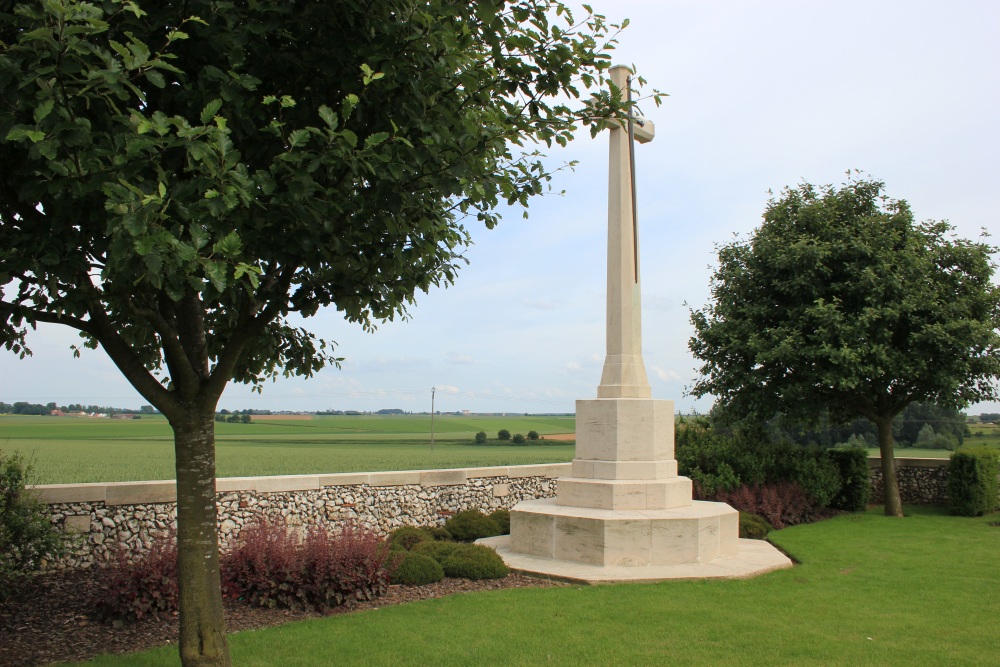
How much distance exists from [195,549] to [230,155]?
267cm

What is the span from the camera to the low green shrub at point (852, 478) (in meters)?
16.5

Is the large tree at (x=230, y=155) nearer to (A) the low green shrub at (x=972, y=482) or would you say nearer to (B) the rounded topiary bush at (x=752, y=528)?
(B) the rounded topiary bush at (x=752, y=528)

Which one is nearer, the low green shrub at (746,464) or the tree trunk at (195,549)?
the tree trunk at (195,549)

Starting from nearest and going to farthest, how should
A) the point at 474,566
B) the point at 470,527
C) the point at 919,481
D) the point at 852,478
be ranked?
1. the point at 474,566
2. the point at 470,527
3. the point at 852,478
4. the point at 919,481

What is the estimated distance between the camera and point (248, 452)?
64.8ft

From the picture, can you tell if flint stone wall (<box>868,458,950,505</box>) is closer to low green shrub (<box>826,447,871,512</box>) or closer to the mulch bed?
low green shrub (<box>826,447,871,512</box>)

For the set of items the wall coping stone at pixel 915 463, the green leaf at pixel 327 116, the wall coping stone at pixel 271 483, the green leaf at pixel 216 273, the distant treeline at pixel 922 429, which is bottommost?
the distant treeline at pixel 922 429

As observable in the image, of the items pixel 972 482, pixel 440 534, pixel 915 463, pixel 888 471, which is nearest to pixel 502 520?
pixel 440 534

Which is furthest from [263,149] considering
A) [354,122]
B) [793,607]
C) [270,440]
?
[270,440]

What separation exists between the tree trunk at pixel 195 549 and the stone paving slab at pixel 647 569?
492 cm

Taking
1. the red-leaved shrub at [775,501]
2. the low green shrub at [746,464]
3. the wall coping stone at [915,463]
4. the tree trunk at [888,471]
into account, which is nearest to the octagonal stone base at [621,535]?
the red-leaved shrub at [775,501]

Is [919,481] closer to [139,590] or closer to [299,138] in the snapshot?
[139,590]

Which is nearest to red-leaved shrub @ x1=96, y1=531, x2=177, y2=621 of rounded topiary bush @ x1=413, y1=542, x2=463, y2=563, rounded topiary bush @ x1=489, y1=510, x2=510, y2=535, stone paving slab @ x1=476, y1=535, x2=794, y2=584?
rounded topiary bush @ x1=413, y1=542, x2=463, y2=563

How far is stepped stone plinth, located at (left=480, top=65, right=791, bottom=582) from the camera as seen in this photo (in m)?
9.30
